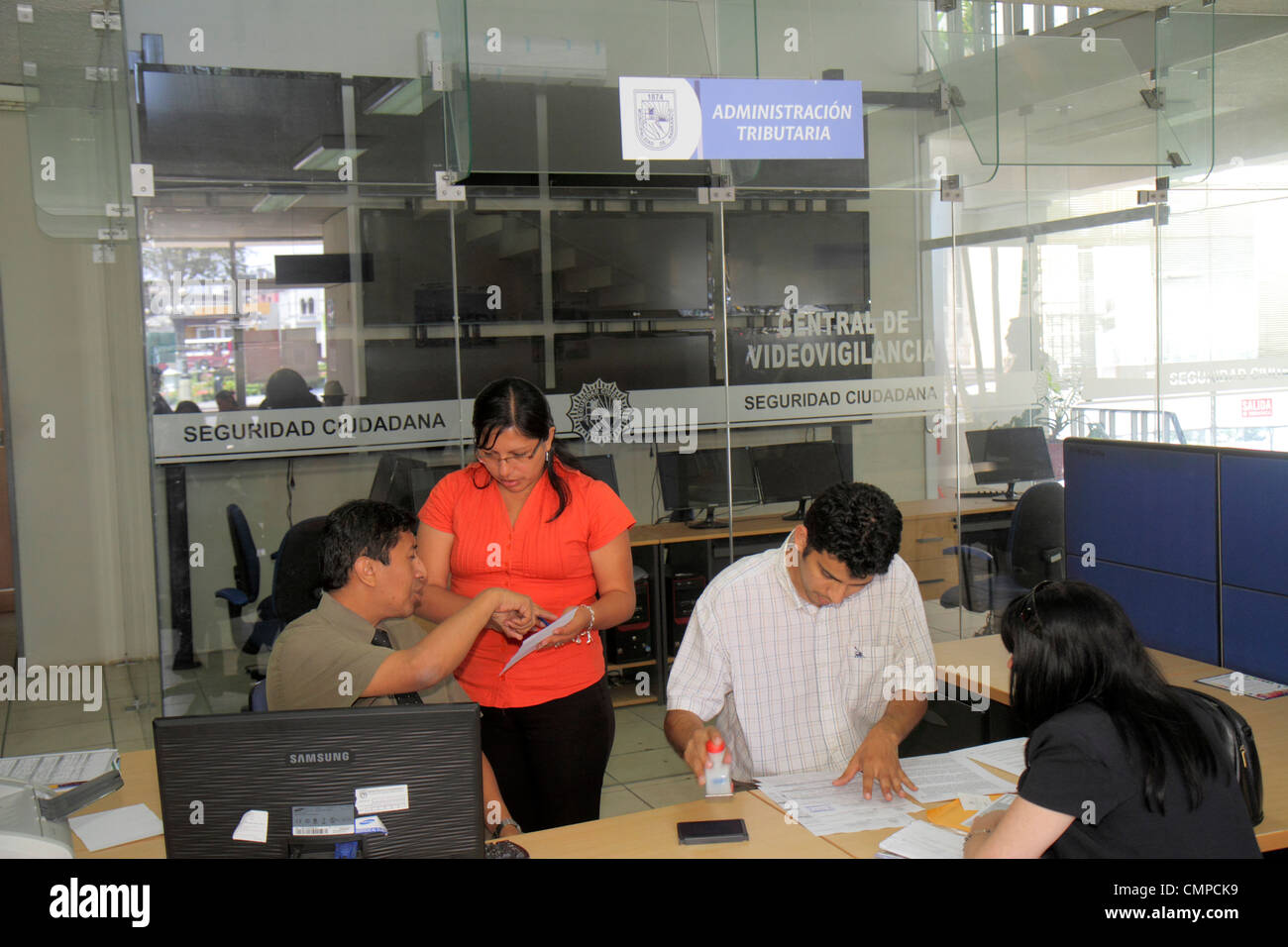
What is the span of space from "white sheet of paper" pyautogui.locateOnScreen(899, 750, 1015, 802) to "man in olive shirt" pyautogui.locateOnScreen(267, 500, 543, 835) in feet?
3.05

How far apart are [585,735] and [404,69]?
3.28 m

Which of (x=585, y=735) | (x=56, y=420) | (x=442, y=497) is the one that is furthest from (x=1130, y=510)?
(x=56, y=420)

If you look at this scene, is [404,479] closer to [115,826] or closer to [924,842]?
[115,826]

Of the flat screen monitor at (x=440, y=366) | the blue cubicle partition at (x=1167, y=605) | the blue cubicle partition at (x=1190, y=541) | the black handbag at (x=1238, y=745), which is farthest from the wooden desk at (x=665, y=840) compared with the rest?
the flat screen monitor at (x=440, y=366)

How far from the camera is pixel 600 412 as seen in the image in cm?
543

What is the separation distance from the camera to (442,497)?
9.71 ft

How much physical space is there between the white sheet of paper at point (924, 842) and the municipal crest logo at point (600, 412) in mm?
3426

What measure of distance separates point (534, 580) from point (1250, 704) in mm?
1999

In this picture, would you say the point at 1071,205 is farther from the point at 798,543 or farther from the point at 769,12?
the point at 798,543

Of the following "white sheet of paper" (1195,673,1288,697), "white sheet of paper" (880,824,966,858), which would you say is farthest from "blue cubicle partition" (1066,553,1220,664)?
"white sheet of paper" (880,824,966,858)

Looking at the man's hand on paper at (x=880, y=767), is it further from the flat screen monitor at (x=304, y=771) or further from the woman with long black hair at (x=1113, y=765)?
the flat screen monitor at (x=304, y=771)

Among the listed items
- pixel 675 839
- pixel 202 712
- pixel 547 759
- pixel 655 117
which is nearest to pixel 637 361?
pixel 655 117
